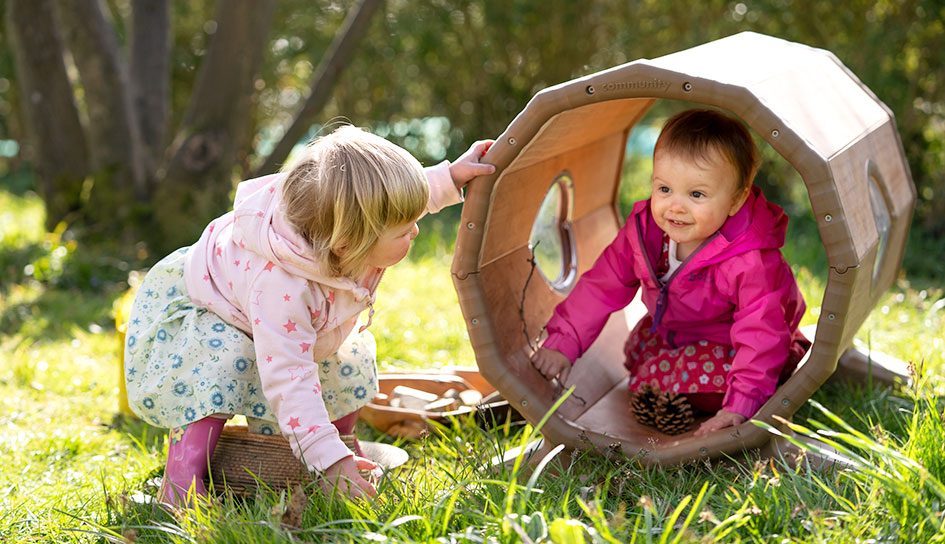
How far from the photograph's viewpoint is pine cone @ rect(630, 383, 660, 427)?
2.86m

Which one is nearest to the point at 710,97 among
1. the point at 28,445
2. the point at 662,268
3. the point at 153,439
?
the point at 662,268

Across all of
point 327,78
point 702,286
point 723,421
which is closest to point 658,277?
point 702,286

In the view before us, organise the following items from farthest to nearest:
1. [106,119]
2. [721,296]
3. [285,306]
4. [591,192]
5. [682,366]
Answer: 1. [106,119]
2. [591,192]
3. [682,366]
4. [721,296]
5. [285,306]

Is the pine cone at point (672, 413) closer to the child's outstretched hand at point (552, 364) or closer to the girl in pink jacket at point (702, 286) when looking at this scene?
the girl in pink jacket at point (702, 286)

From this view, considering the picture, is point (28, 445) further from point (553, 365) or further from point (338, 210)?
point (553, 365)

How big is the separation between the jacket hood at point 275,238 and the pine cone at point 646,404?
3.18 ft

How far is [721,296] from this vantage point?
2.80 meters

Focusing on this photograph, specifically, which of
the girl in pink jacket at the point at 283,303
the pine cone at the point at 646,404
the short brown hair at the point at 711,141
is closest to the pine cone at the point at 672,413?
the pine cone at the point at 646,404

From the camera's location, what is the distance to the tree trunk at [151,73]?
241 inches

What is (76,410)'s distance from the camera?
3.37 m

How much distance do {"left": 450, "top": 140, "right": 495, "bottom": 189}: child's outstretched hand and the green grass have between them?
2.35 ft

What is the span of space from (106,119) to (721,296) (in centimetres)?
444

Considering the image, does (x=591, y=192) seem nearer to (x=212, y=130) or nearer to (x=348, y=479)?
(x=348, y=479)

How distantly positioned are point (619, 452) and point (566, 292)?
1.04 meters
